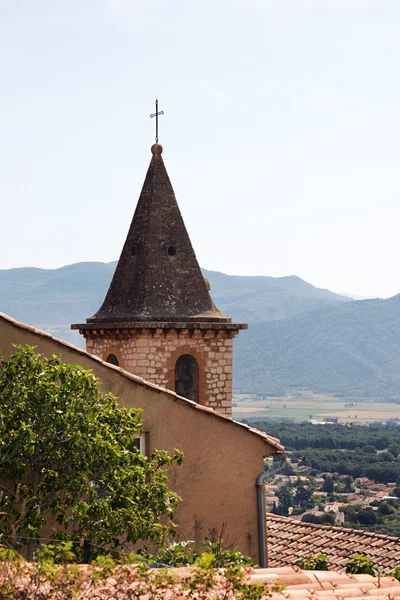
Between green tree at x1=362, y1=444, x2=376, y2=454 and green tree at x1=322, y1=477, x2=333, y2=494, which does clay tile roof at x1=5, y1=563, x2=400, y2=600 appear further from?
green tree at x1=362, y1=444, x2=376, y2=454

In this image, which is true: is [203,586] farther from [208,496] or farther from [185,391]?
[185,391]

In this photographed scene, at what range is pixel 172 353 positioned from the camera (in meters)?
19.1

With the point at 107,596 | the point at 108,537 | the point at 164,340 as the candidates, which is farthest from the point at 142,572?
the point at 164,340

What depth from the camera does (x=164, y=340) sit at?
19.1 m

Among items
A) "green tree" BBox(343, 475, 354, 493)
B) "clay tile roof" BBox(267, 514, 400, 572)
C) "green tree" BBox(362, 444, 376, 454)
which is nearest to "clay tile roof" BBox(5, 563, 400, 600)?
"clay tile roof" BBox(267, 514, 400, 572)

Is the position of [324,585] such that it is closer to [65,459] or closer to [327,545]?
[65,459]

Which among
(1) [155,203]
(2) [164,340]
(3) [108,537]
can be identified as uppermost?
(1) [155,203]

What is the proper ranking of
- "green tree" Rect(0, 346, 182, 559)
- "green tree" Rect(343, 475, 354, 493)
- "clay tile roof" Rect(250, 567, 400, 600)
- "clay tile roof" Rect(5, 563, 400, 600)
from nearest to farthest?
1. "clay tile roof" Rect(5, 563, 400, 600)
2. "clay tile roof" Rect(250, 567, 400, 600)
3. "green tree" Rect(0, 346, 182, 559)
4. "green tree" Rect(343, 475, 354, 493)

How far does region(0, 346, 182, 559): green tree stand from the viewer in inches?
399

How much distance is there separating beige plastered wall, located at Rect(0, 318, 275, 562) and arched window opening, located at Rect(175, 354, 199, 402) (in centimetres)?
608

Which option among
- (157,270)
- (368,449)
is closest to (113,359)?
(157,270)

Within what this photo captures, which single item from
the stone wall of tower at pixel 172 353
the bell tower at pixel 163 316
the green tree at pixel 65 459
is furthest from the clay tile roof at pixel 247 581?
the bell tower at pixel 163 316

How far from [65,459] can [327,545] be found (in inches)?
350

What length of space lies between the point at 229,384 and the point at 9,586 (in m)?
13.1
